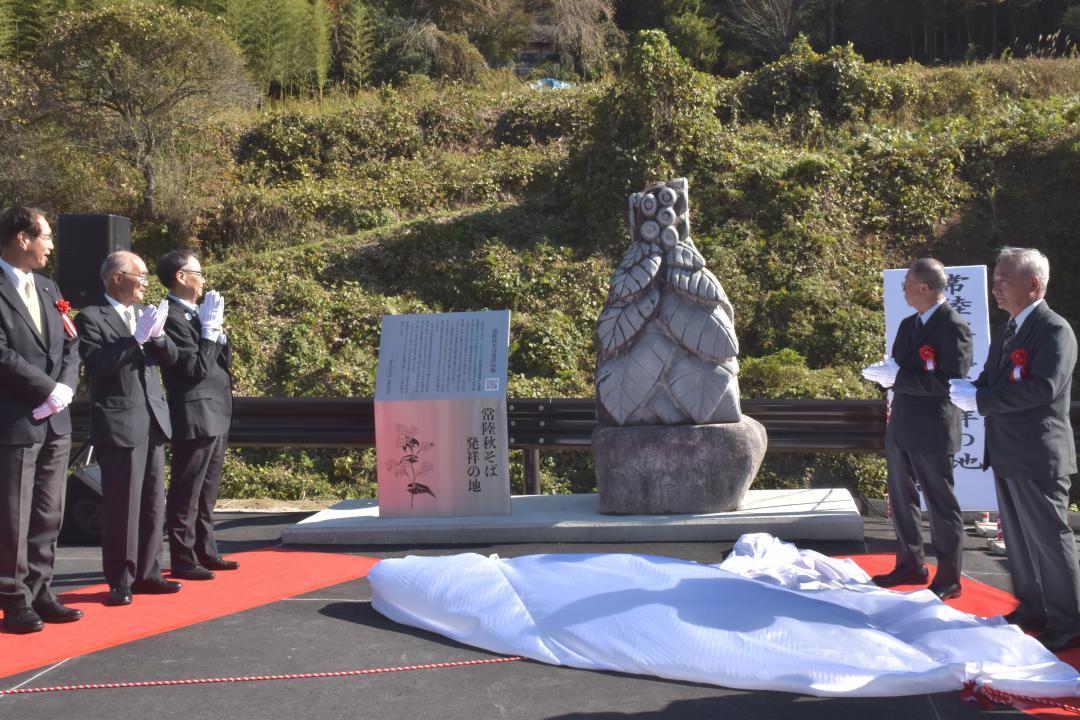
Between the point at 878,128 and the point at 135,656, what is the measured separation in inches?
482

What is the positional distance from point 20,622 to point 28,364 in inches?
43.1

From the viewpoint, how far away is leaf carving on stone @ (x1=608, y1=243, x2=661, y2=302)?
20.5 ft

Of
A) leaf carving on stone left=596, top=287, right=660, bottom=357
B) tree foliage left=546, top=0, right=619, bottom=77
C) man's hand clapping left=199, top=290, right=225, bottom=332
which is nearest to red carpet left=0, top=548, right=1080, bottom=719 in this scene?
man's hand clapping left=199, top=290, right=225, bottom=332

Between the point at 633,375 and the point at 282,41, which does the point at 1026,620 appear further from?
the point at 282,41

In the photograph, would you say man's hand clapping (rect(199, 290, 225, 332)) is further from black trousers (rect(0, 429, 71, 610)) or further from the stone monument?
the stone monument

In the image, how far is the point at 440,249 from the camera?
12266mm

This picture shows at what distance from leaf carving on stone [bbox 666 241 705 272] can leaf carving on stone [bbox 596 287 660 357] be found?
0.71 feet

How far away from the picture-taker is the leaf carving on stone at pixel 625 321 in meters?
6.25

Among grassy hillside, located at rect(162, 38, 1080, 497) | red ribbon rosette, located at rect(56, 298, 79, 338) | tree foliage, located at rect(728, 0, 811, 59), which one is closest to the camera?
red ribbon rosette, located at rect(56, 298, 79, 338)

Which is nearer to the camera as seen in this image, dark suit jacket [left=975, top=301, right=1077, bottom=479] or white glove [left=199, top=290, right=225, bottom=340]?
dark suit jacket [left=975, top=301, right=1077, bottom=479]

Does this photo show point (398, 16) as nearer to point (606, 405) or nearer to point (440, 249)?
point (440, 249)

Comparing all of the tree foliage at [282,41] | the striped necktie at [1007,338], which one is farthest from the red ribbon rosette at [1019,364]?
the tree foliage at [282,41]

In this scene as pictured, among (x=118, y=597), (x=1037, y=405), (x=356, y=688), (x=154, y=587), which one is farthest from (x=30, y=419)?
(x=1037, y=405)

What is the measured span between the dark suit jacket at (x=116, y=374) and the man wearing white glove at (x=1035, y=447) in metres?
3.71
